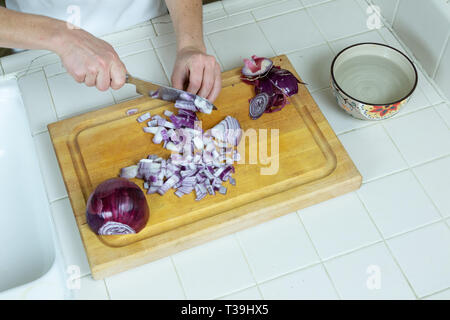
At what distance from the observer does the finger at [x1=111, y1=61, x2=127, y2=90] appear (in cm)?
117

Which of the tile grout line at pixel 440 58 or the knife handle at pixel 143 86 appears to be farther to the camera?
the tile grout line at pixel 440 58

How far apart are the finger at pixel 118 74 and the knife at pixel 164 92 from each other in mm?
40

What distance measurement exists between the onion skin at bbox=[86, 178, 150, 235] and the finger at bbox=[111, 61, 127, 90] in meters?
0.23

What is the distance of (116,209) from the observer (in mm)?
1075

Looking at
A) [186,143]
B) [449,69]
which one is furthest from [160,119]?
[449,69]

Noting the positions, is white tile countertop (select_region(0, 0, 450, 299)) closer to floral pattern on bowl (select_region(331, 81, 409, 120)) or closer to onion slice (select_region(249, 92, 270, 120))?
floral pattern on bowl (select_region(331, 81, 409, 120))

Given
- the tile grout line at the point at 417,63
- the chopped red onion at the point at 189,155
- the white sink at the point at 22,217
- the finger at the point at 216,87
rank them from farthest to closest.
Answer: the tile grout line at the point at 417,63, the finger at the point at 216,87, the chopped red onion at the point at 189,155, the white sink at the point at 22,217

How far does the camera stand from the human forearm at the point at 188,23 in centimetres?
137

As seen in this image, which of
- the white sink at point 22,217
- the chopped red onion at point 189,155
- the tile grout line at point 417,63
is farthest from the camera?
the tile grout line at point 417,63

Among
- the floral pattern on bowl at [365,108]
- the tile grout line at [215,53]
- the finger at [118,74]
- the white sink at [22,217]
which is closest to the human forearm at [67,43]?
the finger at [118,74]

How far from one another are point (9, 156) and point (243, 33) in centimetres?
76

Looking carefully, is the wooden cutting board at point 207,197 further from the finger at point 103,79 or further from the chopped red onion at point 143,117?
the finger at point 103,79

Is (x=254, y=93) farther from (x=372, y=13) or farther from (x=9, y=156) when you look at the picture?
(x=9, y=156)

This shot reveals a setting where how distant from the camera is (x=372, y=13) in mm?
1603
